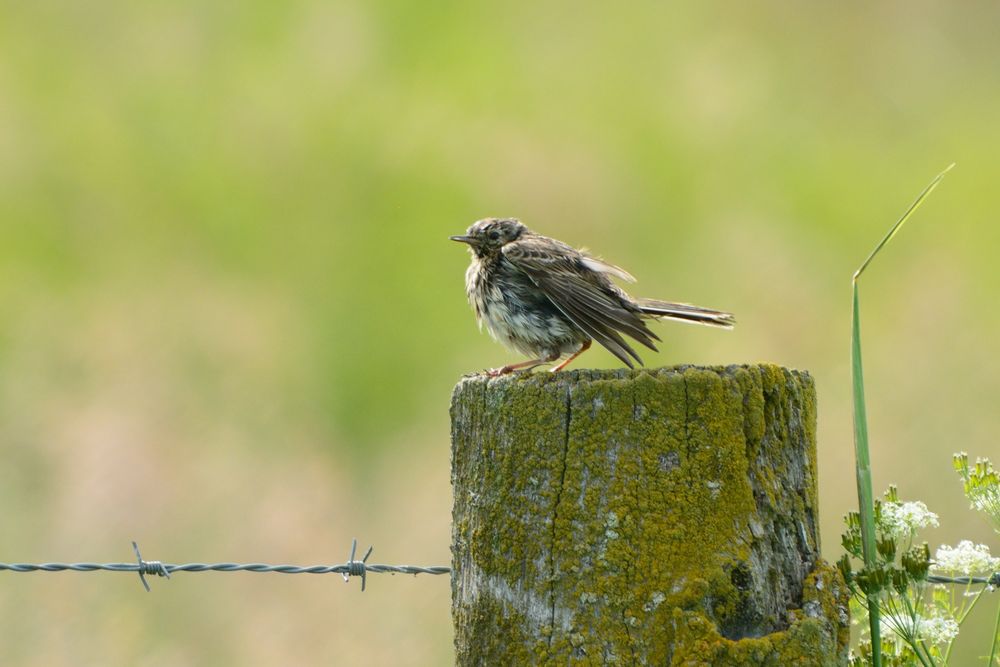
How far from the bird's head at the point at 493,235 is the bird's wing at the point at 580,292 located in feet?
1.48

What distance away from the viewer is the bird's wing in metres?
4.68

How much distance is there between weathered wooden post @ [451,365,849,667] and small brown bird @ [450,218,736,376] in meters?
1.59

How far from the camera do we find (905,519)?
3.56 meters

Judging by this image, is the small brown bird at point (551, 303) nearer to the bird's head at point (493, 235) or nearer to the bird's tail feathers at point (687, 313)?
the bird's tail feathers at point (687, 313)

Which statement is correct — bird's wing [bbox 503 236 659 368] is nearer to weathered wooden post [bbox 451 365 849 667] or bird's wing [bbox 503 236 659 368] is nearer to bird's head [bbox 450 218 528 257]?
bird's head [bbox 450 218 528 257]

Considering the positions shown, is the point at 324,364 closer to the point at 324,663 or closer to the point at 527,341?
the point at 324,663

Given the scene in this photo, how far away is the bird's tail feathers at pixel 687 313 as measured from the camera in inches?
207

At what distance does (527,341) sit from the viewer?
5395 mm

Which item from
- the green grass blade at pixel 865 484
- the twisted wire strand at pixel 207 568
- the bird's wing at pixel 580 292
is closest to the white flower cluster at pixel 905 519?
the green grass blade at pixel 865 484

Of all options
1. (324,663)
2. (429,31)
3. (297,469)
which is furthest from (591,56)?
(324,663)

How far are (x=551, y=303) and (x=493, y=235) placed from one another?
36.3 inches

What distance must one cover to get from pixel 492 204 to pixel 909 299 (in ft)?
17.4

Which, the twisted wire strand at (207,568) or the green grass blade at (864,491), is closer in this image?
the green grass blade at (864,491)

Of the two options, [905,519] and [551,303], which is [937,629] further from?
[551,303]
